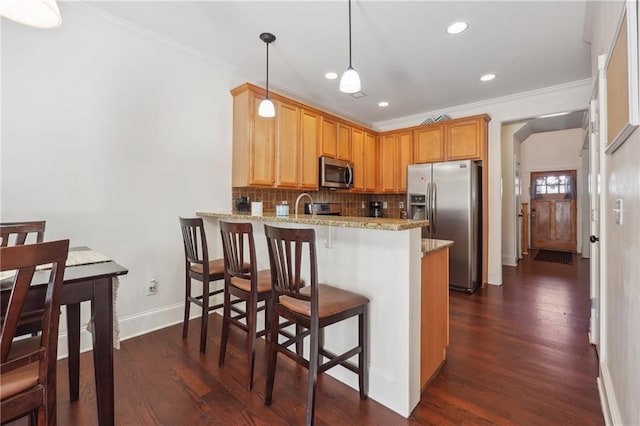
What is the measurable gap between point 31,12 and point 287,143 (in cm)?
246

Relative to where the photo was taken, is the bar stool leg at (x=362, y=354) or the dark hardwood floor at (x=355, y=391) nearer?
the dark hardwood floor at (x=355, y=391)

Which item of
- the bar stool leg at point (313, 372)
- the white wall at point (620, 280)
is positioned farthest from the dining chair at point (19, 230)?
the white wall at point (620, 280)

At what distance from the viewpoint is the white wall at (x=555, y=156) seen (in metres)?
6.93

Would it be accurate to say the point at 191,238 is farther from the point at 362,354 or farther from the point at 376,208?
the point at 376,208

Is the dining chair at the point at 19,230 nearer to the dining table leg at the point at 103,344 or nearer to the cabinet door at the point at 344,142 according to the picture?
the dining table leg at the point at 103,344

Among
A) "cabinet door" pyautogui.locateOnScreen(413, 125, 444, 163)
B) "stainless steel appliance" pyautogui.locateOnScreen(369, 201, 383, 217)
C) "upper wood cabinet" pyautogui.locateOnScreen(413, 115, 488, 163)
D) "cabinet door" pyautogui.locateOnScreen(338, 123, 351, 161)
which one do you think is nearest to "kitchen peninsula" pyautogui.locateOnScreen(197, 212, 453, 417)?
"cabinet door" pyautogui.locateOnScreen(338, 123, 351, 161)

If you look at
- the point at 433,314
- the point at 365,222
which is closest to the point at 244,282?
the point at 365,222

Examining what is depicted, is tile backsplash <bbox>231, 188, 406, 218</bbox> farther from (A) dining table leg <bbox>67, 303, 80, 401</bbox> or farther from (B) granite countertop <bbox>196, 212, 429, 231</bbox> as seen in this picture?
(A) dining table leg <bbox>67, 303, 80, 401</bbox>

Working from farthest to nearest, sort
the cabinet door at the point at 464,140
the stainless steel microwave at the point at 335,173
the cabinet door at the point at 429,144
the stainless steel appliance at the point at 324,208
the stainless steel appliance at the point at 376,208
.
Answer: the stainless steel appliance at the point at 376,208 → the cabinet door at the point at 429,144 → the stainless steel appliance at the point at 324,208 → the cabinet door at the point at 464,140 → the stainless steel microwave at the point at 335,173

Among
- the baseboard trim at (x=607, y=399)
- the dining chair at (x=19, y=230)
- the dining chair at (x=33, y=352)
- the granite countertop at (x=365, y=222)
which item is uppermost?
the granite countertop at (x=365, y=222)

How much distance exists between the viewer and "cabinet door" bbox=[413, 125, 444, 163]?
4.53m

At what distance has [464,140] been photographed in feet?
14.1

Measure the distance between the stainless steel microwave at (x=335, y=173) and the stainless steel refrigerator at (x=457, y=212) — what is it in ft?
3.58

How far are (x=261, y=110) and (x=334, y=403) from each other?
2.32 m
